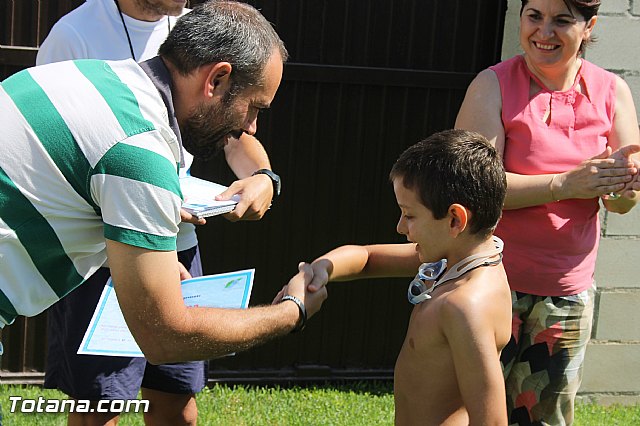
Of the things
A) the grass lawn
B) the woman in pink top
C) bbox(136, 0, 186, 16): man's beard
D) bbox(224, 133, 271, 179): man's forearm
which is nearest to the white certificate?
bbox(224, 133, 271, 179): man's forearm

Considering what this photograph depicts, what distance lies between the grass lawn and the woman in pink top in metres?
1.34

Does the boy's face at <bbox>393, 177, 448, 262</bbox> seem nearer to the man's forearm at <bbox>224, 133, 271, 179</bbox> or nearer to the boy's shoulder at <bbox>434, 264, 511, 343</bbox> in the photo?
the boy's shoulder at <bbox>434, 264, 511, 343</bbox>

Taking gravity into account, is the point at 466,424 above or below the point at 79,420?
above

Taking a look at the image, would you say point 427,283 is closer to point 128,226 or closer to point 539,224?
point 539,224

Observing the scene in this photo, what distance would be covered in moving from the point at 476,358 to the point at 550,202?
100 cm

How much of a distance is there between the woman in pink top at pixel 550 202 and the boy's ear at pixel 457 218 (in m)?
0.72

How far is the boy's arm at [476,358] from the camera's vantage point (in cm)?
263

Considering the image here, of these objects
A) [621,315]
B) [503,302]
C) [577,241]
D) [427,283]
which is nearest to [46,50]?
[427,283]

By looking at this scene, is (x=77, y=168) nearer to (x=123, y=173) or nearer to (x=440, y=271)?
(x=123, y=173)

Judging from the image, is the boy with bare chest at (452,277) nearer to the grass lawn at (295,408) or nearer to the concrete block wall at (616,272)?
the grass lawn at (295,408)

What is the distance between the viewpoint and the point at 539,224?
140 inches

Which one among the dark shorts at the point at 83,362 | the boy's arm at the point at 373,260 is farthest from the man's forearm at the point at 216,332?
the dark shorts at the point at 83,362

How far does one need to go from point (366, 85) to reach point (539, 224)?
6.01 feet

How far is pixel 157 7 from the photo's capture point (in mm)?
3316
